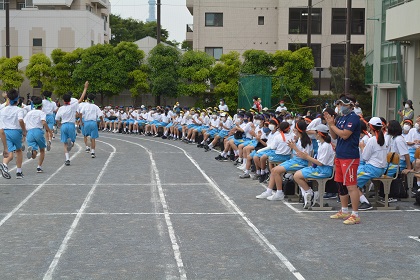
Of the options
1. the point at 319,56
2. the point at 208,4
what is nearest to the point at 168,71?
the point at 208,4

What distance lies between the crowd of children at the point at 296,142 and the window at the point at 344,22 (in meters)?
27.2

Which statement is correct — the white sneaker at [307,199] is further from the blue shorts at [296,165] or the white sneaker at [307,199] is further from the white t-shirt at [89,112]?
the white t-shirt at [89,112]

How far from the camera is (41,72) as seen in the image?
48094 millimetres

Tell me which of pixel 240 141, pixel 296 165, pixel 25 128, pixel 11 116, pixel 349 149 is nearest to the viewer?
pixel 349 149

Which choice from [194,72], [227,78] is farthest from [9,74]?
[227,78]

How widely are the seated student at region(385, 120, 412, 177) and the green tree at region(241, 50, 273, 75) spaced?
31.4m

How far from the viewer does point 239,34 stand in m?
52.6

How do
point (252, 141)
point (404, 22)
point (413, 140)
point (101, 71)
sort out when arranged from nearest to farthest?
point (413, 140) < point (252, 141) < point (404, 22) < point (101, 71)

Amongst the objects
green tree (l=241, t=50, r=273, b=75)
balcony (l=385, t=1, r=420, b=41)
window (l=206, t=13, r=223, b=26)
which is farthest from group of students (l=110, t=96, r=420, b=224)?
window (l=206, t=13, r=223, b=26)

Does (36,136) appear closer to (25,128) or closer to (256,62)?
(25,128)

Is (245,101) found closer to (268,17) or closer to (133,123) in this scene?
(133,123)

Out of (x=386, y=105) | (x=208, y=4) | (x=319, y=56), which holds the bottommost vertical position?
(x=386, y=105)

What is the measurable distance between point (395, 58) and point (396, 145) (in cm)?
1890

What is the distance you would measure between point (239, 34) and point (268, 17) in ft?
9.10
